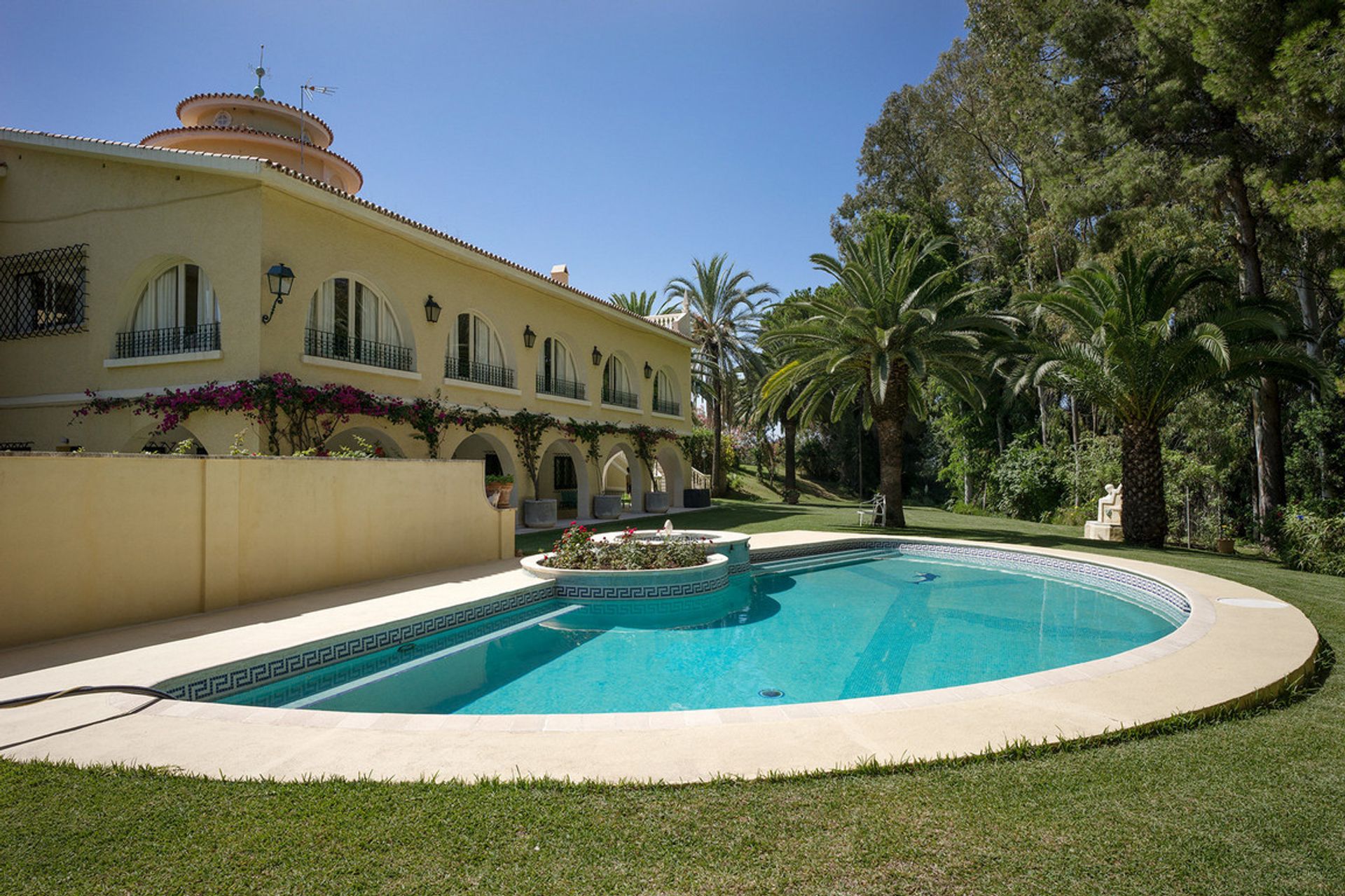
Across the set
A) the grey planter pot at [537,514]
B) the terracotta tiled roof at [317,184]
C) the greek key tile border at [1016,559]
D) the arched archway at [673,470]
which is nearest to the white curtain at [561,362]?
the terracotta tiled roof at [317,184]

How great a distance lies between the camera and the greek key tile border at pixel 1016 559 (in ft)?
32.6

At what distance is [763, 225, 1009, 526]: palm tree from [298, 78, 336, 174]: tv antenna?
12.8m

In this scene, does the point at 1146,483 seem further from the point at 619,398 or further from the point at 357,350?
the point at 357,350

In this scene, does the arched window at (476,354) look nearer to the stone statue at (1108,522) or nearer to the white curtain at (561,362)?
the white curtain at (561,362)

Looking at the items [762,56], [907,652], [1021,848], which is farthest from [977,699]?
[762,56]

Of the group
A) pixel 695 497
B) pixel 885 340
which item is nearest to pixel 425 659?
pixel 885 340

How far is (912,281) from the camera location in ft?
87.4

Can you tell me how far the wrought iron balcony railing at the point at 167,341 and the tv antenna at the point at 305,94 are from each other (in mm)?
6434

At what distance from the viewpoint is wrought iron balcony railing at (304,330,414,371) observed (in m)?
13.2

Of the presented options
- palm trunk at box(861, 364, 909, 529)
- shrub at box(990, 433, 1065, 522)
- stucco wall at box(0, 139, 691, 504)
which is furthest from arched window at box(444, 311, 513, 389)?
shrub at box(990, 433, 1065, 522)

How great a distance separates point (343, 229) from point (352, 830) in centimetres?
1302

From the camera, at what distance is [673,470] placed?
2603cm

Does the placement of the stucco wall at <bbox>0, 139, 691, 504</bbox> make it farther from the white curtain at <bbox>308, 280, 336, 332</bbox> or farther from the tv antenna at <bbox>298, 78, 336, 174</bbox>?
the tv antenna at <bbox>298, 78, 336, 174</bbox>

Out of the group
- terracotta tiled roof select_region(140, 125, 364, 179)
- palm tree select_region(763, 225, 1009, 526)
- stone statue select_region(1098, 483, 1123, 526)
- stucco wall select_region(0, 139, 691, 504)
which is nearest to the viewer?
stucco wall select_region(0, 139, 691, 504)
